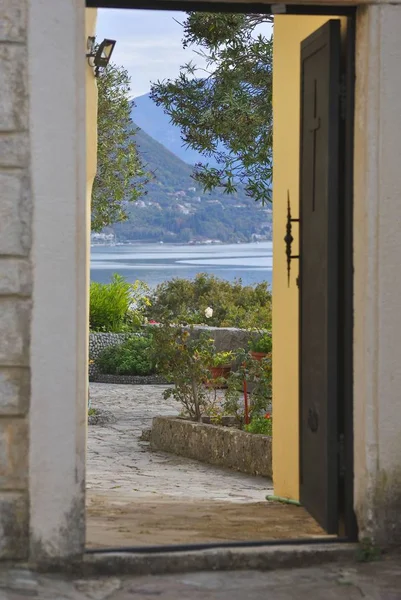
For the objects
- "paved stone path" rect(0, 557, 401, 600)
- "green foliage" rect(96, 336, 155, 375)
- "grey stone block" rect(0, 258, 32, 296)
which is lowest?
"green foliage" rect(96, 336, 155, 375)

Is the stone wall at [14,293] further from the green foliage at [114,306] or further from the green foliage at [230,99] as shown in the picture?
the green foliage at [114,306]

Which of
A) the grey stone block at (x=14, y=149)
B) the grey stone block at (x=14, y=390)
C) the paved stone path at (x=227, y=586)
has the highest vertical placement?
the grey stone block at (x=14, y=149)

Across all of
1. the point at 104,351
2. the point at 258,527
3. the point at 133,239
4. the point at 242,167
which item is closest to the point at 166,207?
the point at 133,239

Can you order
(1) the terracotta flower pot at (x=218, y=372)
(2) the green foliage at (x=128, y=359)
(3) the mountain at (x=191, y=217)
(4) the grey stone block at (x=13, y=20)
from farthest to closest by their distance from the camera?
(3) the mountain at (x=191, y=217) < (2) the green foliage at (x=128, y=359) < (1) the terracotta flower pot at (x=218, y=372) < (4) the grey stone block at (x=13, y=20)

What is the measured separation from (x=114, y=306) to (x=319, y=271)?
1126cm

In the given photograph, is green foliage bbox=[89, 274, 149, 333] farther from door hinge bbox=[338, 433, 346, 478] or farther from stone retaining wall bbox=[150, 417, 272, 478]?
door hinge bbox=[338, 433, 346, 478]

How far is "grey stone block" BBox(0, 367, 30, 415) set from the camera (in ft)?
13.9

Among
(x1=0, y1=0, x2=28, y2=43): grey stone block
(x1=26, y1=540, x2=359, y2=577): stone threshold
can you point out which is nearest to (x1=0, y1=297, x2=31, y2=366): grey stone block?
(x1=26, y1=540, x2=359, y2=577): stone threshold

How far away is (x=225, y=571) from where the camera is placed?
4.31 m

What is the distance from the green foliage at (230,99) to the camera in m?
10.3

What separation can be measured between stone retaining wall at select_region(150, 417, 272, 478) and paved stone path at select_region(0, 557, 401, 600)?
414 cm

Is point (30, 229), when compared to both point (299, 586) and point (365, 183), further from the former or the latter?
point (299, 586)

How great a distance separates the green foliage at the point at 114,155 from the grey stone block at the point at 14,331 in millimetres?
11659

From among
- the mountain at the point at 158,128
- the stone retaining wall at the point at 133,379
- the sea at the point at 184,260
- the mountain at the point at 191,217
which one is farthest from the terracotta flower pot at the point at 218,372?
the mountain at the point at 158,128
